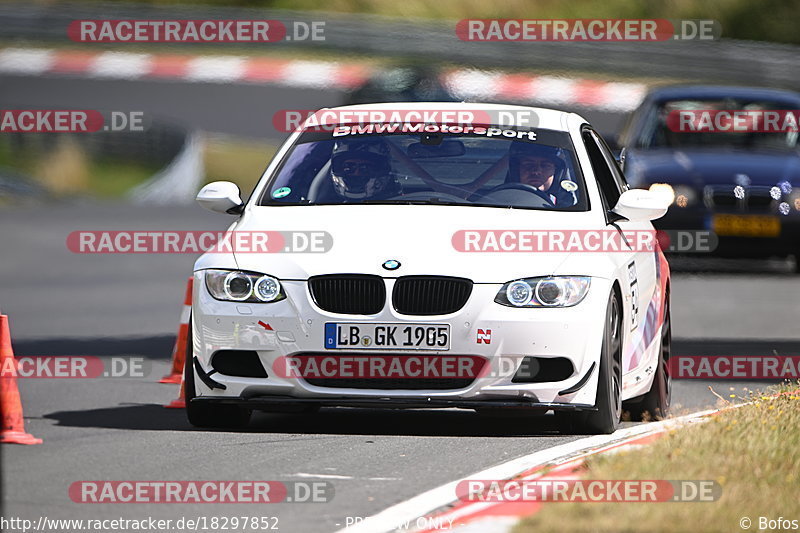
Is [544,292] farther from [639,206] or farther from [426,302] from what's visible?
[639,206]

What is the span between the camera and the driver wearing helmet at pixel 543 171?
9.15 metres

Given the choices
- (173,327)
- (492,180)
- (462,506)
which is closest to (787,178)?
(173,327)

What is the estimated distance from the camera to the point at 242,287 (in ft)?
27.7

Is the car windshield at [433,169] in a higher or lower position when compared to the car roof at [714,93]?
lower

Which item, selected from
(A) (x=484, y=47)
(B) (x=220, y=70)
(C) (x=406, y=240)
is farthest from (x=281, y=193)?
(A) (x=484, y=47)

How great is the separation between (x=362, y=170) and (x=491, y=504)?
3033 millimetres

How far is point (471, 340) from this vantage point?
26.8ft

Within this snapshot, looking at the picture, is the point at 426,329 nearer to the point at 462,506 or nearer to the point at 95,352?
the point at 462,506

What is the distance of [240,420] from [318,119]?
1841mm
